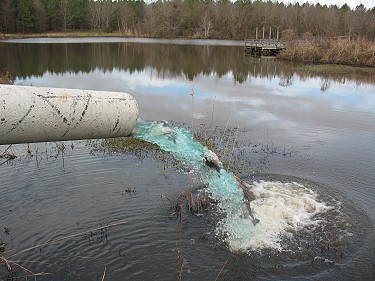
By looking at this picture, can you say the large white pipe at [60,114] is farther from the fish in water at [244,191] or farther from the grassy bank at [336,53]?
the grassy bank at [336,53]

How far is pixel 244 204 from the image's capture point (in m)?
7.03

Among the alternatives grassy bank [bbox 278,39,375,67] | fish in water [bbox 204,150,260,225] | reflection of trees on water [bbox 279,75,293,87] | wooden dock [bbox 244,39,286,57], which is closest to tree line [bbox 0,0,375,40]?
wooden dock [bbox 244,39,286,57]

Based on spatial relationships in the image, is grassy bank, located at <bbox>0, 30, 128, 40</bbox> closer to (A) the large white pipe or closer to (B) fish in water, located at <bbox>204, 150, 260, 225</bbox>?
(B) fish in water, located at <bbox>204, 150, 260, 225</bbox>

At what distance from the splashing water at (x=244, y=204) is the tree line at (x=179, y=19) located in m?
66.3

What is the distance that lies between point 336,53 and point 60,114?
34.0 m

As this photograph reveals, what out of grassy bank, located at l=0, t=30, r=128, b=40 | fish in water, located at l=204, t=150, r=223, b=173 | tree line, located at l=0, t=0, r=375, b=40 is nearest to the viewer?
fish in water, located at l=204, t=150, r=223, b=173

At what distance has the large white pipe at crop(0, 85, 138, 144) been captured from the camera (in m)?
3.05

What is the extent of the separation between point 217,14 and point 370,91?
62613 mm

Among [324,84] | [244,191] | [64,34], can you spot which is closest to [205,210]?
[244,191]

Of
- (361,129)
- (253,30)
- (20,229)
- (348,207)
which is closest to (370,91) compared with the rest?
(361,129)

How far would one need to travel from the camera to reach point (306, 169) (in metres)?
9.59

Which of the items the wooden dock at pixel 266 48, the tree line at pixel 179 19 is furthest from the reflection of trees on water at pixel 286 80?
the tree line at pixel 179 19

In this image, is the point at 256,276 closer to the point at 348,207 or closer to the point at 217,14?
the point at 348,207

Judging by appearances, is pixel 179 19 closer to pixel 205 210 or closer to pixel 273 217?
pixel 205 210
